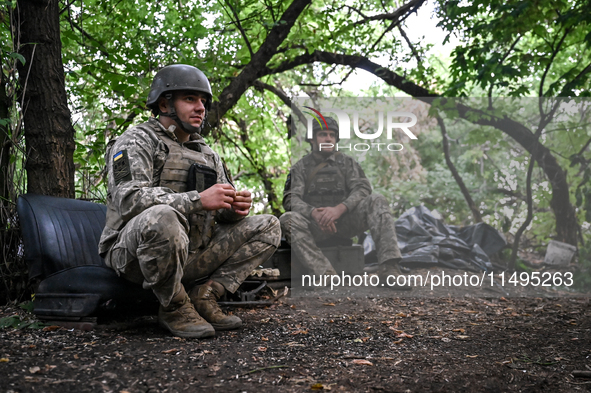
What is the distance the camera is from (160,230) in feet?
7.77

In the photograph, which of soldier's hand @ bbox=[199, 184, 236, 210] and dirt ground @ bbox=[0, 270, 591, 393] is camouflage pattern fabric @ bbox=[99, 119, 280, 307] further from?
dirt ground @ bbox=[0, 270, 591, 393]

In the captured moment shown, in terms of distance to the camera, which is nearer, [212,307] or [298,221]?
[212,307]

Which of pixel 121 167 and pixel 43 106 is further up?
pixel 43 106

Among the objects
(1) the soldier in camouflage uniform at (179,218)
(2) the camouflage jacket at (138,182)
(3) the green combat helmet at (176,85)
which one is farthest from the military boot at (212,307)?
(3) the green combat helmet at (176,85)

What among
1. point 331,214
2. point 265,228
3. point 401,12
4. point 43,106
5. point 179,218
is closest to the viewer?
point 179,218

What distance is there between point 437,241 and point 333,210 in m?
0.86

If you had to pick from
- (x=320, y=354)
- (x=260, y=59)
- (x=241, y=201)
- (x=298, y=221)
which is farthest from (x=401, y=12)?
(x=320, y=354)

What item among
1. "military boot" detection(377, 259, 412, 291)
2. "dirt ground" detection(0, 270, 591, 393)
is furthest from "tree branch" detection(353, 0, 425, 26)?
"dirt ground" detection(0, 270, 591, 393)

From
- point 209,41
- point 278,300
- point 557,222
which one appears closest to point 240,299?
point 278,300

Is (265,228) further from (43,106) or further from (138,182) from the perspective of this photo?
(43,106)

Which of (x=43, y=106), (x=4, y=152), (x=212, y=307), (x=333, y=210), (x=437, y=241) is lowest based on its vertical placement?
(x=212, y=307)

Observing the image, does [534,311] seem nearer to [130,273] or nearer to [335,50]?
[130,273]

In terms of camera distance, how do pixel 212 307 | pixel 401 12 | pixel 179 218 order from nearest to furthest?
pixel 179 218 → pixel 212 307 → pixel 401 12

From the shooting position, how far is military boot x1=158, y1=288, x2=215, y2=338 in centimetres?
254
